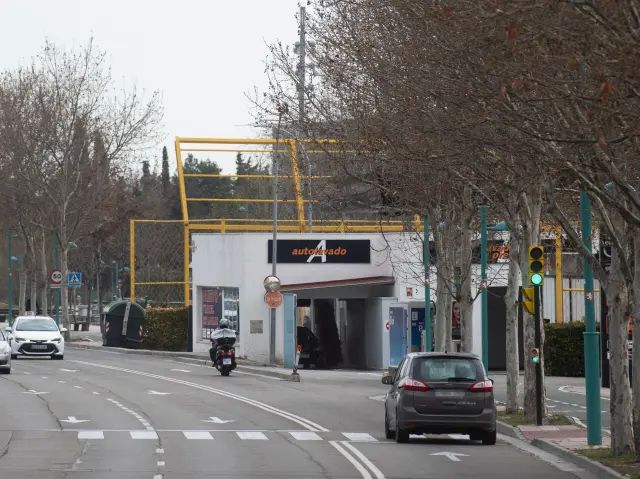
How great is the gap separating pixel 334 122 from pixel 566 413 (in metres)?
7.74

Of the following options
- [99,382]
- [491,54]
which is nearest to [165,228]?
[99,382]

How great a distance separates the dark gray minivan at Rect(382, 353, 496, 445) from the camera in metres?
23.7

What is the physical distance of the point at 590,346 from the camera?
22.6m

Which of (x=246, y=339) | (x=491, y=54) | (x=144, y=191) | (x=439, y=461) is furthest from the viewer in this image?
(x=144, y=191)

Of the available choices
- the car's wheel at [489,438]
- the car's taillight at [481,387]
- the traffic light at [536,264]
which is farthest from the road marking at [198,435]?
the traffic light at [536,264]

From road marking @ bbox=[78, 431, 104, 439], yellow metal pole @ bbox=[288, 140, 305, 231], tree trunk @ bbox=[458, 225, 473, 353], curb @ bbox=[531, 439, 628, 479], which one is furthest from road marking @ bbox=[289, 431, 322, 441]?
yellow metal pole @ bbox=[288, 140, 305, 231]

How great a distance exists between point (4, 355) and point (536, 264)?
22118mm

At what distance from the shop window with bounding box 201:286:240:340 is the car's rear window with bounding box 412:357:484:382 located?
29.2 m

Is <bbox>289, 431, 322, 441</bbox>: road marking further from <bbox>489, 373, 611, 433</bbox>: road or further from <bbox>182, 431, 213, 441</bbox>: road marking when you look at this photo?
<bbox>489, 373, 611, 433</bbox>: road

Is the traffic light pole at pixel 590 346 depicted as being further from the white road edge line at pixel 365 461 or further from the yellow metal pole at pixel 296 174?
the yellow metal pole at pixel 296 174

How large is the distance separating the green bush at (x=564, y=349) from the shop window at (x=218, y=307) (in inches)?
451

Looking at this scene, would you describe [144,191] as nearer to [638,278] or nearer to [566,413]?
[566,413]

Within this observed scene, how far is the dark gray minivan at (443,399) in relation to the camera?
23656mm

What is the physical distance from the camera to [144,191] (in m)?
133
